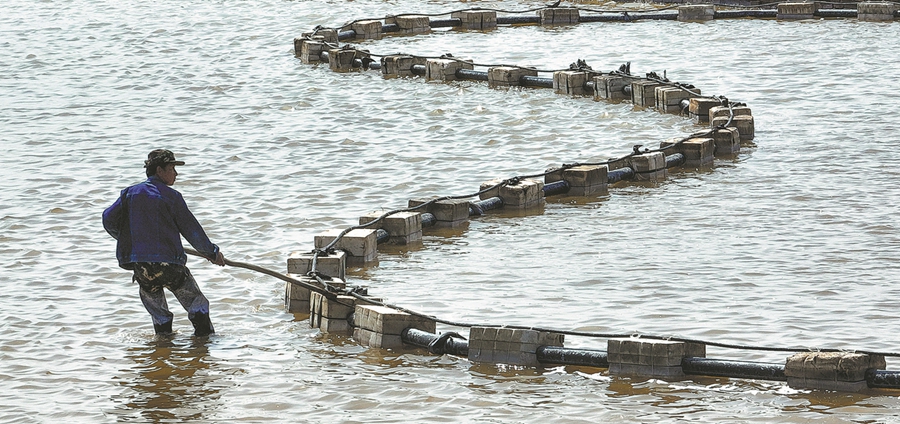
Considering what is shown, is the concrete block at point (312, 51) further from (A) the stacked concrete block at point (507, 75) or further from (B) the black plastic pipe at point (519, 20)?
(B) the black plastic pipe at point (519, 20)

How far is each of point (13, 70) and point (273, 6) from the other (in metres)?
8.04

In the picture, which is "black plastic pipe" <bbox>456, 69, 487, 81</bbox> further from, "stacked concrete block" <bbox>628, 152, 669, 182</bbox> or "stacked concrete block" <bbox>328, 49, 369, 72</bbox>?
"stacked concrete block" <bbox>628, 152, 669, 182</bbox>

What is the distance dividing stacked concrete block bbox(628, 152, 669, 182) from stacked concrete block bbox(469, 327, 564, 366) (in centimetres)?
523

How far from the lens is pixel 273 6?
2822cm

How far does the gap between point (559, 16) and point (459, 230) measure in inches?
519

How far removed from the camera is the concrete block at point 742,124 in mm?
14383

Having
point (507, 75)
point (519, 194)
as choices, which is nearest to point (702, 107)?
point (507, 75)

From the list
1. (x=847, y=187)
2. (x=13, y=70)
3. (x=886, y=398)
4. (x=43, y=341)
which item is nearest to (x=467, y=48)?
(x=13, y=70)

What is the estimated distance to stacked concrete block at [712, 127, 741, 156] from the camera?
45.4ft

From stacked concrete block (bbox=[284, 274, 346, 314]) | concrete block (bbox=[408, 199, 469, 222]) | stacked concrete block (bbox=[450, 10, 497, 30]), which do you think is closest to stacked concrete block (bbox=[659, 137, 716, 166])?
concrete block (bbox=[408, 199, 469, 222])

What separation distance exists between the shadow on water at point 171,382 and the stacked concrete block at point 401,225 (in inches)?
107

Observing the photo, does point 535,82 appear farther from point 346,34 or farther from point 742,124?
point 346,34

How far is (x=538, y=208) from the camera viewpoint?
12.2 meters

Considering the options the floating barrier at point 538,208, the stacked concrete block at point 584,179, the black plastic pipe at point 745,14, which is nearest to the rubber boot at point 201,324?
the floating barrier at point 538,208
